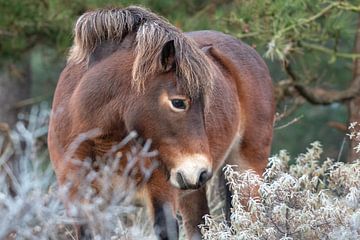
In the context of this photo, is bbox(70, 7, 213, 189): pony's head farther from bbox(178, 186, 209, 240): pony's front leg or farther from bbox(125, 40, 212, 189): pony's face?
bbox(178, 186, 209, 240): pony's front leg

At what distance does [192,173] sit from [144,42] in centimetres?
79

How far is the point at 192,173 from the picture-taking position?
4508 millimetres

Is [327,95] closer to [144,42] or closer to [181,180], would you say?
[144,42]

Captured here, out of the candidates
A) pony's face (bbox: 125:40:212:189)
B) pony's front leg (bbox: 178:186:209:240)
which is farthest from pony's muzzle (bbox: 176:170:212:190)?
pony's front leg (bbox: 178:186:209:240)

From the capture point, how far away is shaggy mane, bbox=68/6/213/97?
4.70 meters

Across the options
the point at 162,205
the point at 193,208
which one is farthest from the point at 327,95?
the point at 162,205

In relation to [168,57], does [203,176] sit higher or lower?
lower

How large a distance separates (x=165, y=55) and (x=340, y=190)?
3.97 feet

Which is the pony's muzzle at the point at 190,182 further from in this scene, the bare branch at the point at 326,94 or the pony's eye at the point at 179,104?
the bare branch at the point at 326,94

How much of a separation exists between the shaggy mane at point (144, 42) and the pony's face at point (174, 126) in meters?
0.06

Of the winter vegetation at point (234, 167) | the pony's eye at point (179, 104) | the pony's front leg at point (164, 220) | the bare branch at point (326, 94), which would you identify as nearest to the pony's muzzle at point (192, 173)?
the winter vegetation at point (234, 167)

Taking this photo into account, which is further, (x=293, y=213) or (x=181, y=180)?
(x=181, y=180)

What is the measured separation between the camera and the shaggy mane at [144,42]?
185 inches

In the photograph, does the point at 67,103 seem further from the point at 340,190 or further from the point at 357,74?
the point at 357,74
